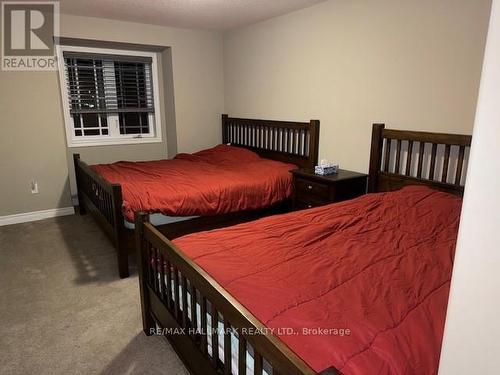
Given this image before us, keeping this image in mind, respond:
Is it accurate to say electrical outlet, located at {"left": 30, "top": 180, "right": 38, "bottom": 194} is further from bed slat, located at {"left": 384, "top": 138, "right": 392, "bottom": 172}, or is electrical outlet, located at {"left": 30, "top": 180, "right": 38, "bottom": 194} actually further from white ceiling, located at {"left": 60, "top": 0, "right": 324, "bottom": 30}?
bed slat, located at {"left": 384, "top": 138, "right": 392, "bottom": 172}

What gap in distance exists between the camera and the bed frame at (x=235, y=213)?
2574 millimetres

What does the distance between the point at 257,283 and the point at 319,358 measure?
42cm

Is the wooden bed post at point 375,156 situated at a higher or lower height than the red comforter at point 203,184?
higher

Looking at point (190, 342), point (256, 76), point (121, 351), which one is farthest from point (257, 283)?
point (256, 76)

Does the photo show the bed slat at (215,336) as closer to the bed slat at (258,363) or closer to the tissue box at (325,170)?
the bed slat at (258,363)

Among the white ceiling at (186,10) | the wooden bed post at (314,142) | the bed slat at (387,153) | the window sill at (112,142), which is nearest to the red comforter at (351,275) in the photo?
the bed slat at (387,153)

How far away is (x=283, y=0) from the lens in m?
3.16

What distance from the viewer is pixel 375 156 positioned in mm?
2861

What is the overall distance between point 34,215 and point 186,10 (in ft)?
A: 9.35

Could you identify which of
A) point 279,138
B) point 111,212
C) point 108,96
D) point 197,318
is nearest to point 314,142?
point 279,138

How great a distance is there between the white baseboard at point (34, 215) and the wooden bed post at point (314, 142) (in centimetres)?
292

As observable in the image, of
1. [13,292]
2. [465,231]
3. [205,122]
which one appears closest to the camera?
[465,231]

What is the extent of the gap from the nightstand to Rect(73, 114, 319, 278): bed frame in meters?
0.30

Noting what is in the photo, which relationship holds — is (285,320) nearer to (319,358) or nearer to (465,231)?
(319,358)
